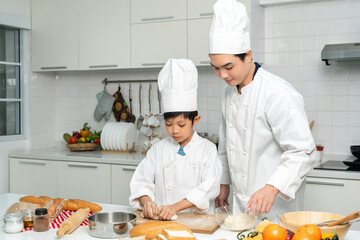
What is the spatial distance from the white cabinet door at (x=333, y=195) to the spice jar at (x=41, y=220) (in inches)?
68.4

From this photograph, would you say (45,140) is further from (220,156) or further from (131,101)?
(220,156)

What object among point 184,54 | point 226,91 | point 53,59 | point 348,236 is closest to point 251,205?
point 348,236

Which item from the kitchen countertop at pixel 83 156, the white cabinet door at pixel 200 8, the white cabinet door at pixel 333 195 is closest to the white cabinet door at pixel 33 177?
the kitchen countertop at pixel 83 156

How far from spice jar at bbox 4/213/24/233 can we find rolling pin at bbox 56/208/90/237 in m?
0.18

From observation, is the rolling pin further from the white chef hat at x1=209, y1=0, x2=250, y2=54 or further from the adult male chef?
the white chef hat at x1=209, y1=0, x2=250, y2=54

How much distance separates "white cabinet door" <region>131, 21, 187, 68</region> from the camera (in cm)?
338

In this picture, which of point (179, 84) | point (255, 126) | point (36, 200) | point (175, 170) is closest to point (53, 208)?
point (36, 200)

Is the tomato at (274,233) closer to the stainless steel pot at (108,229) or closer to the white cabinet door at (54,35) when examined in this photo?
the stainless steel pot at (108,229)

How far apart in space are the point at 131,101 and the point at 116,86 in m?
0.21

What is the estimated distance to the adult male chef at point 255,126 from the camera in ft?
5.74

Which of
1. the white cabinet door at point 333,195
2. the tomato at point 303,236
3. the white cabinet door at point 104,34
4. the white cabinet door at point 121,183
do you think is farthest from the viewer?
the white cabinet door at point 104,34

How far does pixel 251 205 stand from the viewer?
1577 mm

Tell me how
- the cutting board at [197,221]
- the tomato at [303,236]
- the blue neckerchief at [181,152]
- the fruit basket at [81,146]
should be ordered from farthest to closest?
the fruit basket at [81,146] → the blue neckerchief at [181,152] → the cutting board at [197,221] → the tomato at [303,236]

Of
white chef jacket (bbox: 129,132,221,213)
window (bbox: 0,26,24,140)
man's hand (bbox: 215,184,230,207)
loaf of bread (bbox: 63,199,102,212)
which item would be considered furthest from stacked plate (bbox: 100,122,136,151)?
loaf of bread (bbox: 63,199,102,212)
